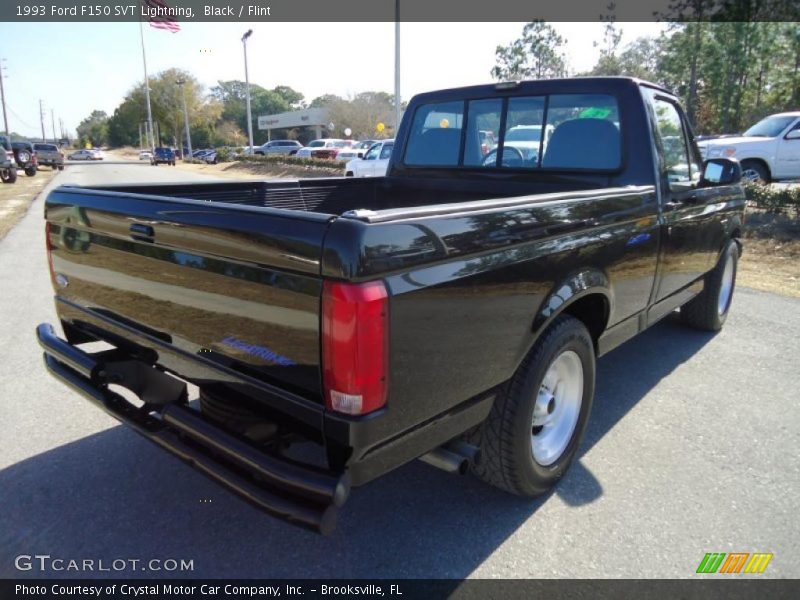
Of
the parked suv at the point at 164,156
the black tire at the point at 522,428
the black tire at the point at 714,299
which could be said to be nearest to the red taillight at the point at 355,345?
the black tire at the point at 522,428

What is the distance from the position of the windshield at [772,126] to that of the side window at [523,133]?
12297 mm

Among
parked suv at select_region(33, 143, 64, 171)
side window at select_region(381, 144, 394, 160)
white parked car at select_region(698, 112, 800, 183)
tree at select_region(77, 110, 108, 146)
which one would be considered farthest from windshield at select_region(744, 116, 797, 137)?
tree at select_region(77, 110, 108, 146)

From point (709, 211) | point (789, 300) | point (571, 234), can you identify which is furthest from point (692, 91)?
point (571, 234)

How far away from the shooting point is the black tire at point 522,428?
2453 mm

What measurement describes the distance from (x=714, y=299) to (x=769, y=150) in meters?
10.4

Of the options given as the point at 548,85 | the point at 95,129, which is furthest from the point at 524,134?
the point at 95,129

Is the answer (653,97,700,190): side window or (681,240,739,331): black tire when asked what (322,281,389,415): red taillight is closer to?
(653,97,700,190): side window

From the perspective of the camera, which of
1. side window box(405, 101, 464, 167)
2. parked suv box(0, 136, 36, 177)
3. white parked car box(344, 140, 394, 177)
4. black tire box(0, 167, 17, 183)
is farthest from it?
parked suv box(0, 136, 36, 177)

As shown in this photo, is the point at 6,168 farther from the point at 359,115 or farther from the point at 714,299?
the point at 359,115

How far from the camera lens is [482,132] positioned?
4156 mm

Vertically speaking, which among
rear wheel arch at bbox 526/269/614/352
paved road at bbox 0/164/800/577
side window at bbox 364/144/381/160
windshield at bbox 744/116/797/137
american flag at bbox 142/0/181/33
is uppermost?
american flag at bbox 142/0/181/33

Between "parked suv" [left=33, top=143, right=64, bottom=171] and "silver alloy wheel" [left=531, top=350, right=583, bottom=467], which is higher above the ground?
"parked suv" [left=33, top=143, right=64, bottom=171]

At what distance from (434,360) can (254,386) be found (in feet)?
2.18

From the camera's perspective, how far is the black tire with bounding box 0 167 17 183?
81.3ft
